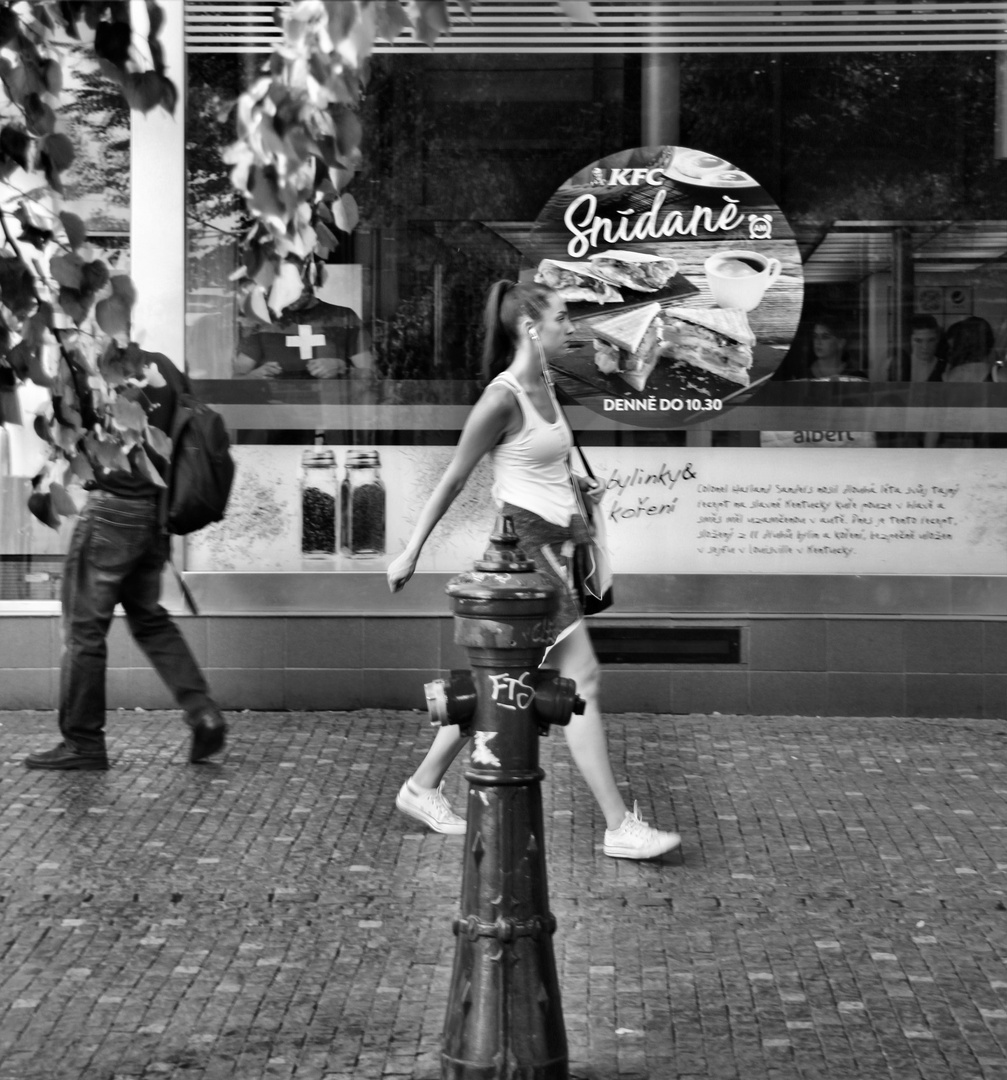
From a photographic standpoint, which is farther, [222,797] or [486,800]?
[222,797]

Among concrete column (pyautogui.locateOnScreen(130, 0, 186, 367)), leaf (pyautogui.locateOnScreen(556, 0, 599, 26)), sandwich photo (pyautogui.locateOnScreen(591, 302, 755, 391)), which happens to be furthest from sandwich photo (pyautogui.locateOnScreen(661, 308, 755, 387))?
leaf (pyautogui.locateOnScreen(556, 0, 599, 26))

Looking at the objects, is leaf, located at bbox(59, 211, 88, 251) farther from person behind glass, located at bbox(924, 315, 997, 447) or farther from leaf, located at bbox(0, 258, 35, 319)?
person behind glass, located at bbox(924, 315, 997, 447)

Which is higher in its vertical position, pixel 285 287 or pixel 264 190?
pixel 264 190

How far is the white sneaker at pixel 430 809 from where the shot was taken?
586 centimetres

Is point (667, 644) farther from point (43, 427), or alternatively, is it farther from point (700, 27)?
point (43, 427)

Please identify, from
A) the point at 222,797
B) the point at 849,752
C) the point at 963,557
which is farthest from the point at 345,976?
the point at 963,557

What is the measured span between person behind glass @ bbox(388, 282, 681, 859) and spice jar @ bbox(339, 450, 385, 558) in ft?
8.56

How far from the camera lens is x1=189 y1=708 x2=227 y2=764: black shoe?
684cm

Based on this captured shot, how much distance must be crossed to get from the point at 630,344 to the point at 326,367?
1549 millimetres

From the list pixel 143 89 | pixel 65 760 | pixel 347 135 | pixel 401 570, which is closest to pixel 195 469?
pixel 65 760

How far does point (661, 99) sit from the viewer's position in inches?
320

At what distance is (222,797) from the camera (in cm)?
642

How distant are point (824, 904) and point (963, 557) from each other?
348cm

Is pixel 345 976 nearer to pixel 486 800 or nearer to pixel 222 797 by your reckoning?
pixel 486 800
